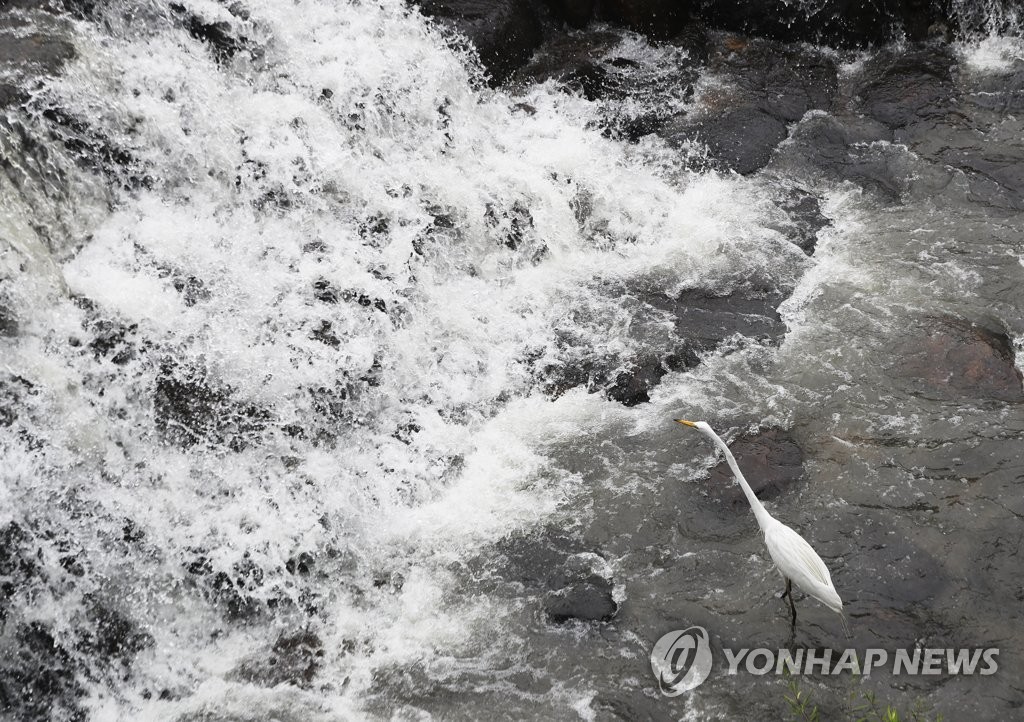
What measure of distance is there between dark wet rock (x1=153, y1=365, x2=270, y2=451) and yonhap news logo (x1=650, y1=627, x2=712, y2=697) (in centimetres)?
270

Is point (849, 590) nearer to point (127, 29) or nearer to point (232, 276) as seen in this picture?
point (232, 276)

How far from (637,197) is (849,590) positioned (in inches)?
150

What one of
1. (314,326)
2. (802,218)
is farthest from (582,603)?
(802,218)

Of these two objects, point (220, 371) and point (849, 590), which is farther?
point (220, 371)

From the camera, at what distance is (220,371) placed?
5883mm

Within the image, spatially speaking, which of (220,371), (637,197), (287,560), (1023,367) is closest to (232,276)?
(220,371)

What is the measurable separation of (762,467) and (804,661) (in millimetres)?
1298

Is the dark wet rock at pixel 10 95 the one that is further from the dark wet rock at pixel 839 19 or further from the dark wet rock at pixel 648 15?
the dark wet rock at pixel 839 19

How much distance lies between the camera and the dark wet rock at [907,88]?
8359mm

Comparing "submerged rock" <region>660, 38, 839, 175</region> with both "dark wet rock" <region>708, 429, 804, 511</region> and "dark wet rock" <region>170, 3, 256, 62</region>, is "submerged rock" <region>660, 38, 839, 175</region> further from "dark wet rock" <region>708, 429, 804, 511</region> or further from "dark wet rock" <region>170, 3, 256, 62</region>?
"dark wet rock" <region>170, 3, 256, 62</region>

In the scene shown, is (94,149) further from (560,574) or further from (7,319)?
(560,574)

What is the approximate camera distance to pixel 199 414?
5.72 m

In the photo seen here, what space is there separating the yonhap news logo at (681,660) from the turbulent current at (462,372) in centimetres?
6

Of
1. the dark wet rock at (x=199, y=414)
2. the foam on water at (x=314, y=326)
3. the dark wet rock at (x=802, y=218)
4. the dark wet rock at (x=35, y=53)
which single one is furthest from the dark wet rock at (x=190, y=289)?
the dark wet rock at (x=802, y=218)
